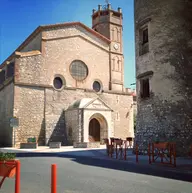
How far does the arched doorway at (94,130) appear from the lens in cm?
2695

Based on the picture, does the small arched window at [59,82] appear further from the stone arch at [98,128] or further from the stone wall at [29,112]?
the stone arch at [98,128]

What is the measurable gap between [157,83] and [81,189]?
999cm

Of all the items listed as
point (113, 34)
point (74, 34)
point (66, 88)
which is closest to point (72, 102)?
point (66, 88)

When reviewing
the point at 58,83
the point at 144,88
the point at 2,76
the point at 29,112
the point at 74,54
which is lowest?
the point at 29,112

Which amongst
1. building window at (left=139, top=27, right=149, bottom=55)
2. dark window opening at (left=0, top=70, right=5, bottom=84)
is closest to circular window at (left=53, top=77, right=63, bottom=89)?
dark window opening at (left=0, top=70, right=5, bottom=84)

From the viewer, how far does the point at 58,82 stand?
27.6 metres

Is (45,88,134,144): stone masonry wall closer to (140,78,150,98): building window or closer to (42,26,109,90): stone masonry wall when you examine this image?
(42,26,109,90): stone masonry wall

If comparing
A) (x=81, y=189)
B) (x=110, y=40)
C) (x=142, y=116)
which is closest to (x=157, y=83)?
(x=142, y=116)

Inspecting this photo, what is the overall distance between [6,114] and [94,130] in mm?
9350

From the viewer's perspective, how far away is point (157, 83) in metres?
14.7

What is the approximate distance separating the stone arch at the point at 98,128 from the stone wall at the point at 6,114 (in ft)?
26.5

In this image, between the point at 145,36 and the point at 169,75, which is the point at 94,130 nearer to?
the point at 145,36

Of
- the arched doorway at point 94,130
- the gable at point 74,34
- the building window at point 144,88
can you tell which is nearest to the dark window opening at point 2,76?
the gable at point 74,34

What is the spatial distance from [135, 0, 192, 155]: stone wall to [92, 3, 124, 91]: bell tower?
52.3 feet
